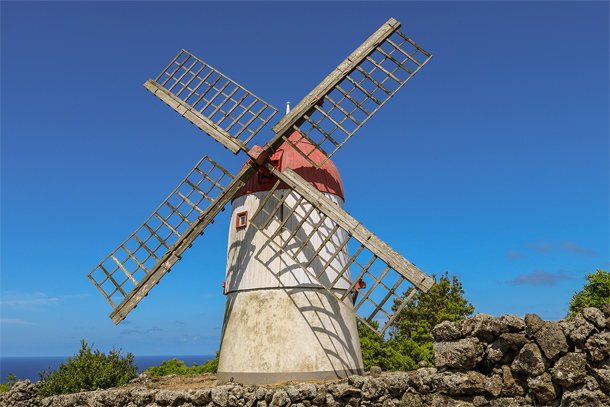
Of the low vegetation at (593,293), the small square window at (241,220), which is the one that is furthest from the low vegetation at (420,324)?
the small square window at (241,220)

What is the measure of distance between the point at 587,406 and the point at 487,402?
1737 millimetres

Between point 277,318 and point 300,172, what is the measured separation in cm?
432

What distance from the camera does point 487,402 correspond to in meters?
9.10

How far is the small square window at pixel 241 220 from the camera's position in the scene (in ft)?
45.0

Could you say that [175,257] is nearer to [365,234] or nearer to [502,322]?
[365,234]

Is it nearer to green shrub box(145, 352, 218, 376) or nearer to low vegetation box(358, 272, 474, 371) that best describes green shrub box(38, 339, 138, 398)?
green shrub box(145, 352, 218, 376)

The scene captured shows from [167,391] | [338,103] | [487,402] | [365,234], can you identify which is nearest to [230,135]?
[338,103]

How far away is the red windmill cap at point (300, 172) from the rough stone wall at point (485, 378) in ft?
18.0

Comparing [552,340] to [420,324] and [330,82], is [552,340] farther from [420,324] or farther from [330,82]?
[420,324]

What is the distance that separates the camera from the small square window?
1370cm

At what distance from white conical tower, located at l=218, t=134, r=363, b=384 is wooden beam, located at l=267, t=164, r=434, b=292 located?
849 mm

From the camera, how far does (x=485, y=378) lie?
30.2ft

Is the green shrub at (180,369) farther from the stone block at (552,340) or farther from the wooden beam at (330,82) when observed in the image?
the stone block at (552,340)

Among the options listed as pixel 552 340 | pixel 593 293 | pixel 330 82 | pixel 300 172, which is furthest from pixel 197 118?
pixel 593 293
